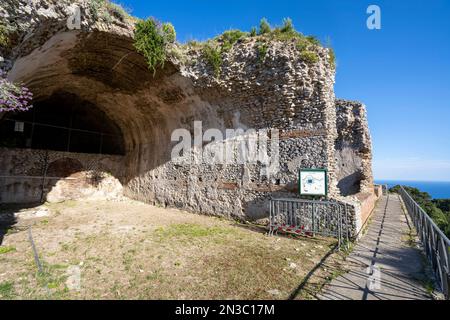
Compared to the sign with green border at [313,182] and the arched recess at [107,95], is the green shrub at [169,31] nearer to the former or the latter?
the arched recess at [107,95]

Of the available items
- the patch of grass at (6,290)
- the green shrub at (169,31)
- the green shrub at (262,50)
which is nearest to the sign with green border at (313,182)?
the green shrub at (262,50)

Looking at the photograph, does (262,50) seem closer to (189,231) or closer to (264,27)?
(264,27)

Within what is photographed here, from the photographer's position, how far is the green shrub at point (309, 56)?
7.73m

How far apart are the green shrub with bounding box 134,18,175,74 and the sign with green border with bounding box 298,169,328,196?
21.3ft

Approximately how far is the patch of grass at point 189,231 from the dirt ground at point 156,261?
0.10ft

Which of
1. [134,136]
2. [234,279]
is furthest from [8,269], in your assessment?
[134,136]

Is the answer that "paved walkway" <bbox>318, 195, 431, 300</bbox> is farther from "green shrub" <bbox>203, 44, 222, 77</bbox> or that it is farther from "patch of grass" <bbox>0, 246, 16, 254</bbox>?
"green shrub" <bbox>203, 44, 222, 77</bbox>

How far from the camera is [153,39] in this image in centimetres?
827

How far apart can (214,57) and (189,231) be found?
21.6ft

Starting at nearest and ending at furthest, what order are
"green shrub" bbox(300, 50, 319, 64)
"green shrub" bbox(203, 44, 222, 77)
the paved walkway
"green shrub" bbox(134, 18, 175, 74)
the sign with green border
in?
the paved walkway
the sign with green border
"green shrub" bbox(300, 50, 319, 64)
"green shrub" bbox(134, 18, 175, 74)
"green shrub" bbox(203, 44, 222, 77)

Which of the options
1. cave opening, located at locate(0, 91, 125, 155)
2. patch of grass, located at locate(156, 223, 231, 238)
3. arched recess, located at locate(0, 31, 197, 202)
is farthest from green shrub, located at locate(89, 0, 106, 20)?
patch of grass, located at locate(156, 223, 231, 238)

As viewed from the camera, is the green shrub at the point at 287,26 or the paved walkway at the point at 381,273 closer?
the paved walkway at the point at 381,273

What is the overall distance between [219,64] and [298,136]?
415 cm

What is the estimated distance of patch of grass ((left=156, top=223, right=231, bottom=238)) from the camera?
7011 millimetres
